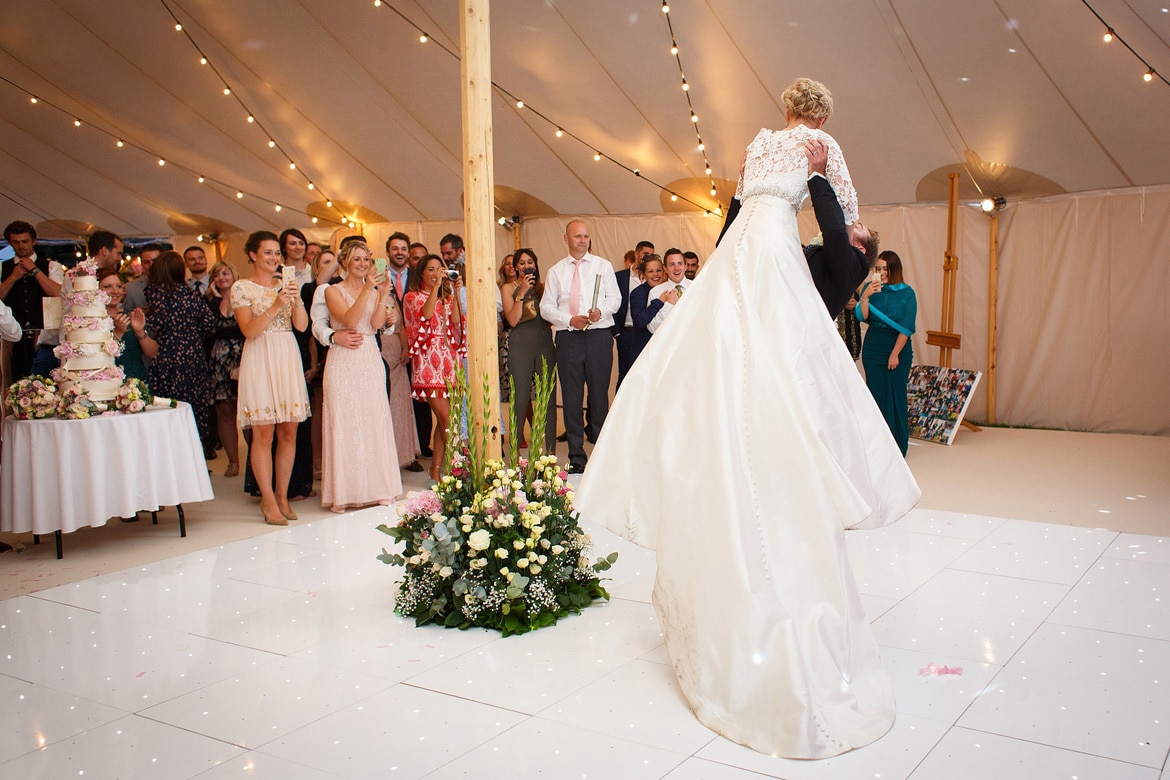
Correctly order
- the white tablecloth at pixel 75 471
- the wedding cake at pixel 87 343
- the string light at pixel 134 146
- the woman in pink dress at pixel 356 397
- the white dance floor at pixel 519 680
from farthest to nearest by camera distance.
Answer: the string light at pixel 134 146 < the woman in pink dress at pixel 356 397 < the wedding cake at pixel 87 343 < the white tablecloth at pixel 75 471 < the white dance floor at pixel 519 680

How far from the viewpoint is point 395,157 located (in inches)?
374

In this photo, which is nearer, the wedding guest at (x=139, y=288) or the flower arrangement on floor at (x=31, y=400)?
the flower arrangement on floor at (x=31, y=400)

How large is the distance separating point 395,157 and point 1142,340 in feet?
22.6

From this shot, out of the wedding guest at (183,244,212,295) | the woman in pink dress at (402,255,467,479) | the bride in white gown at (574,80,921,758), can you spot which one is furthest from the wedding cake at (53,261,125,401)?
the bride in white gown at (574,80,921,758)

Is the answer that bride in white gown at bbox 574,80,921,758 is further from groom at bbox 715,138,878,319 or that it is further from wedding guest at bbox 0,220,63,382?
wedding guest at bbox 0,220,63,382

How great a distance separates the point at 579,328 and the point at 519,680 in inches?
138

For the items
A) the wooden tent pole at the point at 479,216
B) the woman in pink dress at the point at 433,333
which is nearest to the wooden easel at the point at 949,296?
Answer: the woman in pink dress at the point at 433,333

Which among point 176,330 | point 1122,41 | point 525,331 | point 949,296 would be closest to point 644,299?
point 525,331

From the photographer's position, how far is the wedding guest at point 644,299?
22.1 ft

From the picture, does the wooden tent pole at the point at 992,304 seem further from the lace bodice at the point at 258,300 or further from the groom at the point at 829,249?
the lace bodice at the point at 258,300

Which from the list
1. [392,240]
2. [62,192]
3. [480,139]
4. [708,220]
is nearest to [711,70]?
[708,220]

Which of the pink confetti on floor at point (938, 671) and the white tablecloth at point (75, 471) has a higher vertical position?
the white tablecloth at point (75, 471)

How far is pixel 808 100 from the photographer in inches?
113

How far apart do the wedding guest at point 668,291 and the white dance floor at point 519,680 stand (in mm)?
2734
